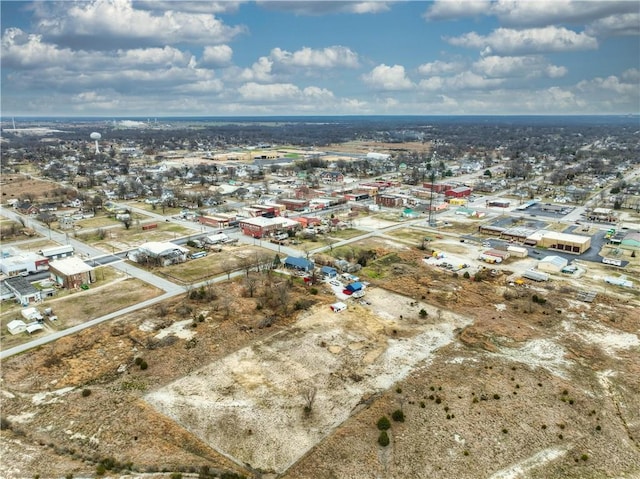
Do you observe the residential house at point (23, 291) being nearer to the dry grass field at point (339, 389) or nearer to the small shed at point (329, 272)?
the dry grass field at point (339, 389)

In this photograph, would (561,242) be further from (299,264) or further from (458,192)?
(458,192)

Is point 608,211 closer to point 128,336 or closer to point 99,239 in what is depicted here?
point 128,336

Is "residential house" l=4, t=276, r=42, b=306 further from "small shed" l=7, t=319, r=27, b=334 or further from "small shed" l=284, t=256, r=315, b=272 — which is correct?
"small shed" l=284, t=256, r=315, b=272

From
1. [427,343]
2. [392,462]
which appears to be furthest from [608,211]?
[392,462]

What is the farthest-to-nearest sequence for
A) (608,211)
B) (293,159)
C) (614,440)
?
1. (293,159)
2. (608,211)
3. (614,440)

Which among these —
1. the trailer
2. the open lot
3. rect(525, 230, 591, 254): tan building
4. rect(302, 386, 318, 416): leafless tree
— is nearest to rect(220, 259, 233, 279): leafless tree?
Result: the open lot
